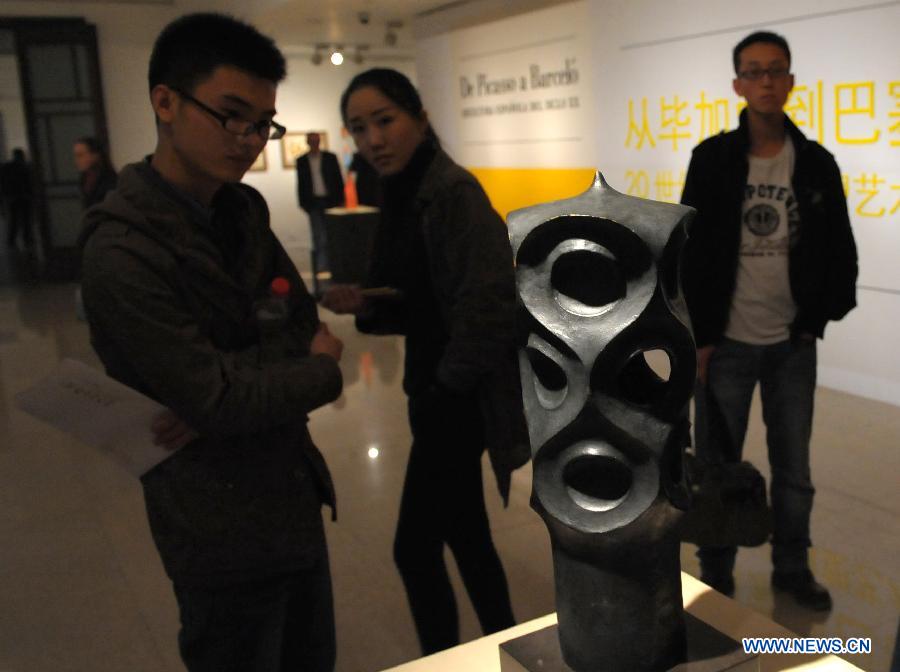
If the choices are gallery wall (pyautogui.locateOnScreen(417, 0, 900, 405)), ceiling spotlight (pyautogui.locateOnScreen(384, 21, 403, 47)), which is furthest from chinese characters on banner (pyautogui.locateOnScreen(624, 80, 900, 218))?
ceiling spotlight (pyautogui.locateOnScreen(384, 21, 403, 47))

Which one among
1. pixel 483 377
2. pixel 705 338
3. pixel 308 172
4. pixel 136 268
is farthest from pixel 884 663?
pixel 308 172

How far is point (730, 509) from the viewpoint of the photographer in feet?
6.18

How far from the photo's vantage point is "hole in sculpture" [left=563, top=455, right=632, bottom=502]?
3.79 feet

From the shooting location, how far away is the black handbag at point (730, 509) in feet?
6.07

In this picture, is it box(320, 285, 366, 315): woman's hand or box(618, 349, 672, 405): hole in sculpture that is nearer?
box(618, 349, 672, 405): hole in sculpture

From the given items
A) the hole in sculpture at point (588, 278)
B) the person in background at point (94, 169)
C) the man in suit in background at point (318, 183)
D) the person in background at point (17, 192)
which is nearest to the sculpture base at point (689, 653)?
the hole in sculpture at point (588, 278)

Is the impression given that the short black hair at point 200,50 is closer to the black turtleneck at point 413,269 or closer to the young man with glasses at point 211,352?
the young man with glasses at point 211,352

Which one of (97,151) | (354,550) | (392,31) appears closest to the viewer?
(354,550)

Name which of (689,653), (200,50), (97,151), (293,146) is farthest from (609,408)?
(293,146)

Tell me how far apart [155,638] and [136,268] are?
1.81 metres

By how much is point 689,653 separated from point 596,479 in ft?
0.95

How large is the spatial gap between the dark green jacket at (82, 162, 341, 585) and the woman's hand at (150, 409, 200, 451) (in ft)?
0.06

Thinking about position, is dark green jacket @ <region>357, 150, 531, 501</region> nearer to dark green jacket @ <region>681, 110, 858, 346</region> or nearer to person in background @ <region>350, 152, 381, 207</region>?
dark green jacket @ <region>681, 110, 858, 346</region>

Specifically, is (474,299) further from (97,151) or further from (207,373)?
(97,151)
